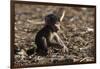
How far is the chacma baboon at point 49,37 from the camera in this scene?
2.11 metres

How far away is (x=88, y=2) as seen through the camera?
2.30 meters

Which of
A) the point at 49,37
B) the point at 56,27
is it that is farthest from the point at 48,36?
the point at 56,27

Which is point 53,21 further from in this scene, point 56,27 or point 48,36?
point 48,36

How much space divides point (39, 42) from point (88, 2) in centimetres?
88

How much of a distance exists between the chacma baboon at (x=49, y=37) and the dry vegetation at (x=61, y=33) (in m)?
0.05

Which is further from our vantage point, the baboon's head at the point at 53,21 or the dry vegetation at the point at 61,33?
the baboon's head at the point at 53,21

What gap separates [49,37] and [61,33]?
0.55 feet

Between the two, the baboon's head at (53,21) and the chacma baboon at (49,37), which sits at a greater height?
the baboon's head at (53,21)

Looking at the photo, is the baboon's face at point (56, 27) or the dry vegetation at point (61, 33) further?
the baboon's face at point (56, 27)

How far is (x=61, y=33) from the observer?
7.15ft

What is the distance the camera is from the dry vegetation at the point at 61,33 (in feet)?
6.68

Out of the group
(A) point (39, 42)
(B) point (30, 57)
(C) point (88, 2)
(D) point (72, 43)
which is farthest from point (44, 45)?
(C) point (88, 2)

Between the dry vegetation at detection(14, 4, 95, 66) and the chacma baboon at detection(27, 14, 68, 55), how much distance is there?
5 cm

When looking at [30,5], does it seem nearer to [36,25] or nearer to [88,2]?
[36,25]
